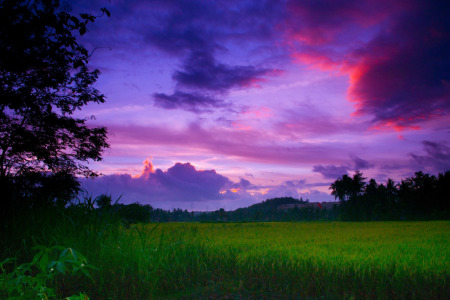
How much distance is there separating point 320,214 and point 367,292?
97779 mm

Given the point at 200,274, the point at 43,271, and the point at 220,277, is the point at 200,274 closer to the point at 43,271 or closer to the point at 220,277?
the point at 220,277

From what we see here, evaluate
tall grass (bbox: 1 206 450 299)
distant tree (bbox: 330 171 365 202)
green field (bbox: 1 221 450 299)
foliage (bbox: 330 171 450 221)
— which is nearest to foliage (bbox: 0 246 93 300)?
tall grass (bbox: 1 206 450 299)

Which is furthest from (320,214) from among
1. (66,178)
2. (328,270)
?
(328,270)

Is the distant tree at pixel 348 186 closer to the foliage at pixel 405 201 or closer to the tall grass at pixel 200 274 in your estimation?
the foliage at pixel 405 201

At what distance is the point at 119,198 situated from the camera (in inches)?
265

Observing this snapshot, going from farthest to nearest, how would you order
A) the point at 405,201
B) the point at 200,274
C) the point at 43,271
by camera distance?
the point at 405,201 < the point at 200,274 < the point at 43,271

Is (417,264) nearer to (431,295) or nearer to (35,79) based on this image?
(431,295)

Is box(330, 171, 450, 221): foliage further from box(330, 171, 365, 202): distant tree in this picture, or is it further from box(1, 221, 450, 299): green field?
box(1, 221, 450, 299): green field

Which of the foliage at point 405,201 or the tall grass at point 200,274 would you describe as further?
the foliage at point 405,201

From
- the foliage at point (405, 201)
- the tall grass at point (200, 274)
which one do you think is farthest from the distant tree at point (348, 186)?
the tall grass at point (200, 274)

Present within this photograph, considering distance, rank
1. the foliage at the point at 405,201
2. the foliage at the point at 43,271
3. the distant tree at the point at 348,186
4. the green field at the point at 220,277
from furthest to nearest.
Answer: the distant tree at the point at 348,186, the foliage at the point at 405,201, the green field at the point at 220,277, the foliage at the point at 43,271

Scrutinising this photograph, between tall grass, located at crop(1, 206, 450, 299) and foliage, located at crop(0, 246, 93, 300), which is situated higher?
foliage, located at crop(0, 246, 93, 300)

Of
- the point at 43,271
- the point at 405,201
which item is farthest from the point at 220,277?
the point at 405,201

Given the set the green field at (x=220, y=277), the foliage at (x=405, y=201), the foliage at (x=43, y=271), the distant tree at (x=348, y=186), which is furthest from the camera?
the distant tree at (x=348, y=186)
